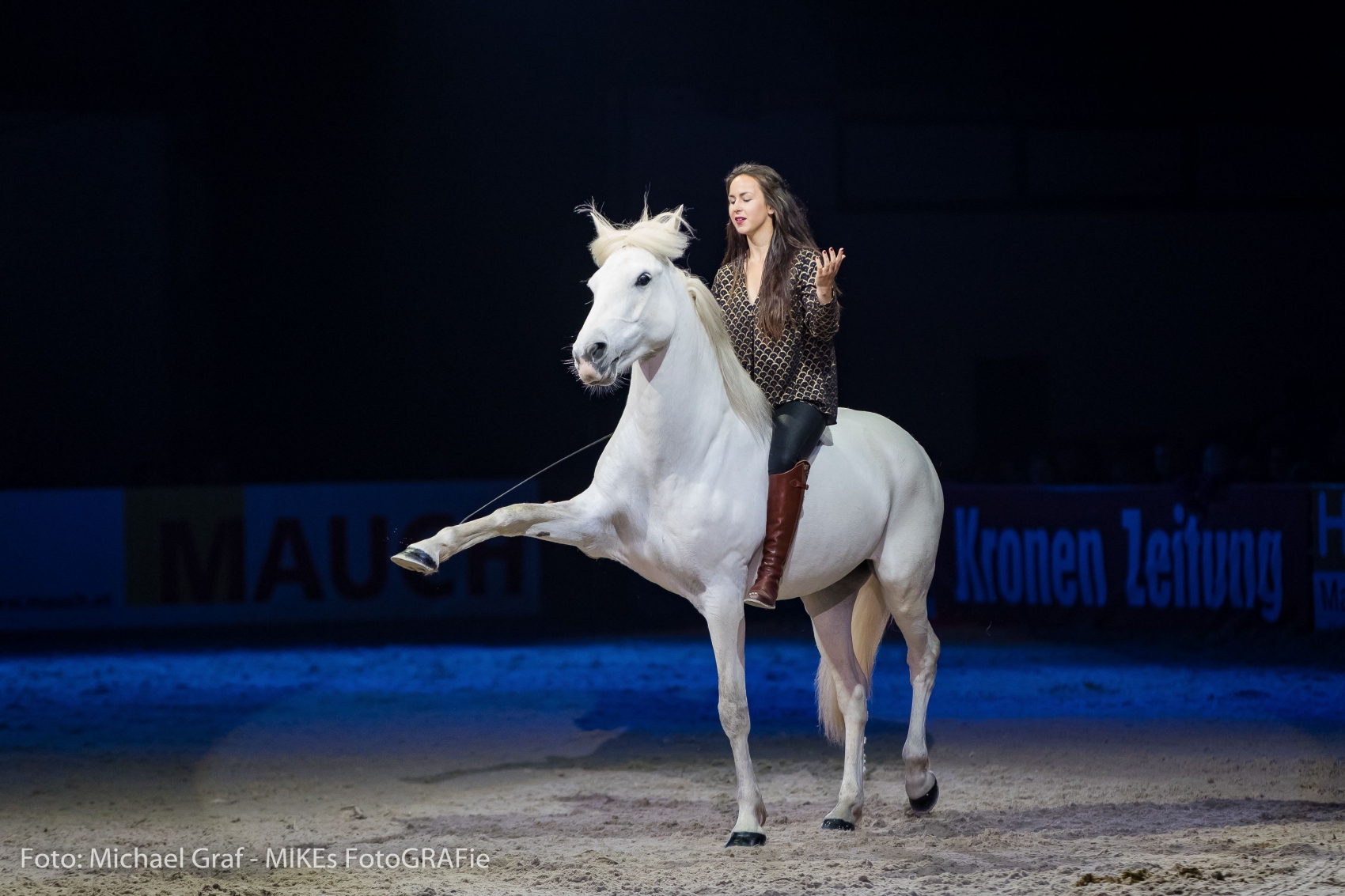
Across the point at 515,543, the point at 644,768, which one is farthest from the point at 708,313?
the point at 515,543

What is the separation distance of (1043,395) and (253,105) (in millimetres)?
9189

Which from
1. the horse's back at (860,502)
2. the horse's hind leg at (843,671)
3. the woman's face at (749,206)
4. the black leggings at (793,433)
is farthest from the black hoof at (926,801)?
the woman's face at (749,206)

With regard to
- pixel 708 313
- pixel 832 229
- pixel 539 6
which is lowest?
pixel 708 313

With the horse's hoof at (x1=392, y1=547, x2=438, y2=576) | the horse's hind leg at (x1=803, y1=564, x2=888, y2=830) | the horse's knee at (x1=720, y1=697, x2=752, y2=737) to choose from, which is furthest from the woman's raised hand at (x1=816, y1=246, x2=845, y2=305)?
the horse's hoof at (x1=392, y1=547, x2=438, y2=576)

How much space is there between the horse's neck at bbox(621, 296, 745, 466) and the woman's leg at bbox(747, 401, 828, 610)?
230 millimetres

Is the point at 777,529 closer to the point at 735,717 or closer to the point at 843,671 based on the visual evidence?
the point at 735,717

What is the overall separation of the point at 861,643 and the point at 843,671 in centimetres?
24

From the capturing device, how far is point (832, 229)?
585 inches

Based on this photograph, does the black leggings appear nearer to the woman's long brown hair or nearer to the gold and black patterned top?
the gold and black patterned top

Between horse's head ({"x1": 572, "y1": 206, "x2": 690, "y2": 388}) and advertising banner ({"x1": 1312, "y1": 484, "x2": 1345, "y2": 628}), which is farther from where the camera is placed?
advertising banner ({"x1": 1312, "y1": 484, "x2": 1345, "y2": 628})

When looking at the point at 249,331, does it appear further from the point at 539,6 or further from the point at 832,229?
the point at 832,229

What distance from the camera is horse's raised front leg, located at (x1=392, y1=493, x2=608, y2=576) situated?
13.6ft

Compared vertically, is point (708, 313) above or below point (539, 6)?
below

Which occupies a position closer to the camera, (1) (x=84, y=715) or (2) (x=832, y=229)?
(1) (x=84, y=715)
